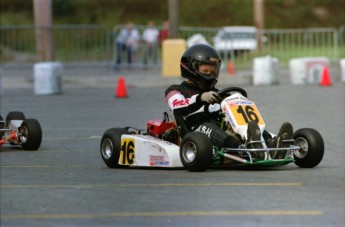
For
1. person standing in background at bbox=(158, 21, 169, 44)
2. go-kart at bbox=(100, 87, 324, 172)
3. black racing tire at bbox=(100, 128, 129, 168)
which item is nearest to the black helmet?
go-kart at bbox=(100, 87, 324, 172)

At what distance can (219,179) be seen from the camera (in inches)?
437

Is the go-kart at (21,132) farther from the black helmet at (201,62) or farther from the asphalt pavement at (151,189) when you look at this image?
the black helmet at (201,62)

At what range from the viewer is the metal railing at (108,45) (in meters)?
34.6

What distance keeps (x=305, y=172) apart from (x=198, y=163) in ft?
3.64

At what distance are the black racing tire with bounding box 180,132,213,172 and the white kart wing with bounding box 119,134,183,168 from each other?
0.29 meters

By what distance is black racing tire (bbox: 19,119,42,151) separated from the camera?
1390 centimetres

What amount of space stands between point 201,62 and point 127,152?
1.22m

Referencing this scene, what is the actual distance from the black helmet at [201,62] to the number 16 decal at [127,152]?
3.12ft

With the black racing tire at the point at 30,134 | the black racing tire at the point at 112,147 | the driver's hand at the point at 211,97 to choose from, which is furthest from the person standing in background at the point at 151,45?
the driver's hand at the point at 211,97

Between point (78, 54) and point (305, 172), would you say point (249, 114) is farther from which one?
point (78, 54)

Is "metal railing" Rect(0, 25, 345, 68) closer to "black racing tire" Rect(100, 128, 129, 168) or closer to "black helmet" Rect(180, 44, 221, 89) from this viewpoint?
Result: "black racing tire" Rect(100, 128, 129, 168)

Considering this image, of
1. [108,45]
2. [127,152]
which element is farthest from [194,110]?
[108,45]

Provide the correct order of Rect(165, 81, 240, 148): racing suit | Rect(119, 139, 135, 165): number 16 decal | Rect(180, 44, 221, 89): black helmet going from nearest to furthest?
Rect(165, 81, 240, 148): racing suit < Rect(119, 139, 135, 165): number 16 decal < Rect(180, 44, 221, 89): black helmet

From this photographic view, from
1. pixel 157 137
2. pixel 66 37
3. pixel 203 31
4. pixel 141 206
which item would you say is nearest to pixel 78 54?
pixel 66 37
